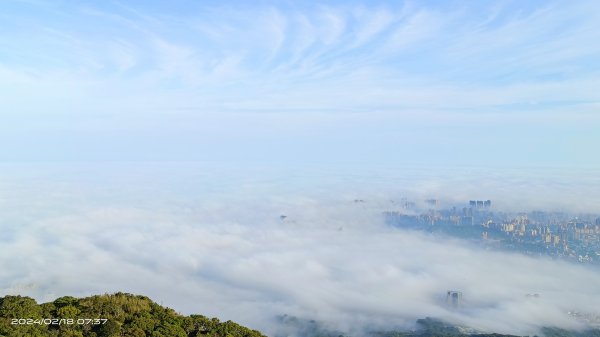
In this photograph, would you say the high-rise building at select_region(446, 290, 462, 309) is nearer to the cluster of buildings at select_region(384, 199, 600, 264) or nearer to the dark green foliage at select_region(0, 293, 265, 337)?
the cluster of buildings at select_region(384, 199, 600, 264)

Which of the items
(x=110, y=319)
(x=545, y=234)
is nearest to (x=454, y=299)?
(x=545, y=234)

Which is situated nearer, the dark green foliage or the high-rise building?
the dark green foliage

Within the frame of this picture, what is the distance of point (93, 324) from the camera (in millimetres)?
17562

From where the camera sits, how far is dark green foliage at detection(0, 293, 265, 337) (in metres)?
16.4

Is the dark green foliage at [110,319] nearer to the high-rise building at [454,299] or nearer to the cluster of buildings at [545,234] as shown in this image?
the high-rise building at [454,299]

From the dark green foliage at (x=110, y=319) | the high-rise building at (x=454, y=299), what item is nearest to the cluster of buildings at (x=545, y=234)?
the high-rise building at (x=454, y=299)

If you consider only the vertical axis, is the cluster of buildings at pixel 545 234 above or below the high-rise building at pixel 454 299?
above

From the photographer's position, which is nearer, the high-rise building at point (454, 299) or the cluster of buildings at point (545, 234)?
the high-rise building at point (454, 299)

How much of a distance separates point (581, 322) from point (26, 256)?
4336 inches

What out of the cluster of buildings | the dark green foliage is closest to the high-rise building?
the cluster of buildings

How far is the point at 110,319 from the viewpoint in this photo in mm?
17891

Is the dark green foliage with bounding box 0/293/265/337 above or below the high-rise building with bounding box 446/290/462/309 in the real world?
above

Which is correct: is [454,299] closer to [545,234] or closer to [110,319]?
[545,234]

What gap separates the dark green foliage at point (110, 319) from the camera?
16.4 meters
